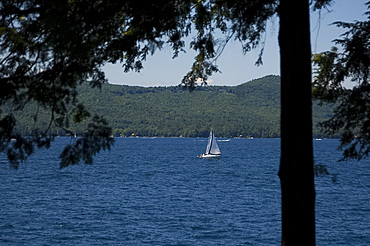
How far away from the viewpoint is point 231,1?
805 cm

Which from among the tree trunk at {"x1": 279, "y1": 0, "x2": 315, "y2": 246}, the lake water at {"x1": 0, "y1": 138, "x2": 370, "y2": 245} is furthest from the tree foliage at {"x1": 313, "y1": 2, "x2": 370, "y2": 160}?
the lake water at {"x1": 0, "y1": 138, "x2": 370, "y2": 245}

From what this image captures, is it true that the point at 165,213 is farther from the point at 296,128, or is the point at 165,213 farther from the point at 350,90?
the point at 296,128

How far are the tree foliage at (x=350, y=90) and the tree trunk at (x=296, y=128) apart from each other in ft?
12.5

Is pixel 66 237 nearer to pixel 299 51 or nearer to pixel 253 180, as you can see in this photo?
pixel 299 51

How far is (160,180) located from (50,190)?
1461 cm

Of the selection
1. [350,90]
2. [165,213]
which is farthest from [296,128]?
[165,213]

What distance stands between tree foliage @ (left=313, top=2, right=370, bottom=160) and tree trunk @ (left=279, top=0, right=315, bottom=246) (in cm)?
380

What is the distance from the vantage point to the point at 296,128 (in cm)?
589

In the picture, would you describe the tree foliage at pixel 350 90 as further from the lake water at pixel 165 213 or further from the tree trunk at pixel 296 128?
the lake water at pixel 165 213

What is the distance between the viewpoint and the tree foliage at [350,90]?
945 centimetres

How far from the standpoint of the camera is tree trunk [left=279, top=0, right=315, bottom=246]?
5.84m

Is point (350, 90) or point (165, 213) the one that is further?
point (165, 213)

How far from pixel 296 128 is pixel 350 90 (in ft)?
14.8

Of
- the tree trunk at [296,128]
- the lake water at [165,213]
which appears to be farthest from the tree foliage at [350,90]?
the lake water at [165,213]
